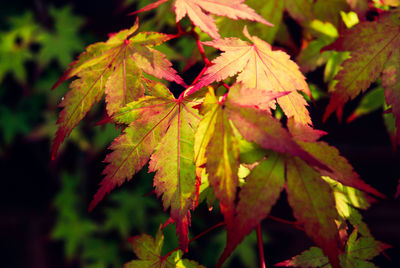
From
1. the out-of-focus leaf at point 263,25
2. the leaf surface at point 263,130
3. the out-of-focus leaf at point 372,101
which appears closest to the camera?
the leaf surface at point 263,130

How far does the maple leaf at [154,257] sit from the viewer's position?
2.09 feet

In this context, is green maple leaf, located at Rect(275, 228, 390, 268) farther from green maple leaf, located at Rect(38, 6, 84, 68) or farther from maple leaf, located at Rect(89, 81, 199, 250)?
→ green maple leaf, located at Rect(38, 6, 84, 68)

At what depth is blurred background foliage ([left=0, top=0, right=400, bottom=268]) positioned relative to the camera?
178cm

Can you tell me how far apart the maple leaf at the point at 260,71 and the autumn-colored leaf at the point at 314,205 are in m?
0.11

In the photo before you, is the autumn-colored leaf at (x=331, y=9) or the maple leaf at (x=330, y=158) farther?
the autumn-colored leaf at (x=331, y=9)

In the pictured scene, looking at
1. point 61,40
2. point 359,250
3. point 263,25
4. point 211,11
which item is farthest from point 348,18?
point 61,40

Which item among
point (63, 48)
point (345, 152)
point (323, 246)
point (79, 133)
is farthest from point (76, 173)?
point (323, 246)

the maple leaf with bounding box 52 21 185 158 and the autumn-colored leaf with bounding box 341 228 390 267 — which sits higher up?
the maple leaf with bounding box 52 21 185 158

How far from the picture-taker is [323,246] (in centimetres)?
44

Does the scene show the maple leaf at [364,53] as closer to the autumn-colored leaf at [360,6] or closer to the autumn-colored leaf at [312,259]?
the autumn-colored leaf at [360,6]

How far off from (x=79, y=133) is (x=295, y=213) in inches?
64.8

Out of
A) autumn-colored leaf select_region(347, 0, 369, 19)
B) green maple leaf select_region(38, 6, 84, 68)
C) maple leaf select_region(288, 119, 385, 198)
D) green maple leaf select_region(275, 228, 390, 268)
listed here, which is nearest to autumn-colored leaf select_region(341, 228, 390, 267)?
green maple leaf select_region(275, 228, 390, 268)

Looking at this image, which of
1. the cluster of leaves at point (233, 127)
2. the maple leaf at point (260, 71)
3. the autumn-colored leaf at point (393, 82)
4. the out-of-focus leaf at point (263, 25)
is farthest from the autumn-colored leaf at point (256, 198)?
the out-of-focus leaf at point (263, 25)

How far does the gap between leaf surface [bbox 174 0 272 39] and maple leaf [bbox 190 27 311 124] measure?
3 centimetres
